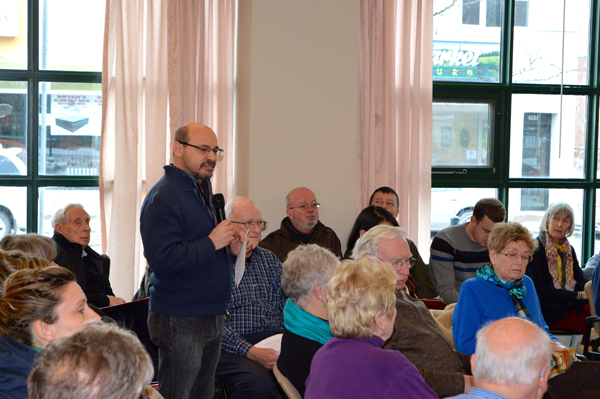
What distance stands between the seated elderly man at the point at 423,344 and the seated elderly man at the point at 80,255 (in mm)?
2023

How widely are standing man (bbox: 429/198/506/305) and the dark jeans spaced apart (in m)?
2.10

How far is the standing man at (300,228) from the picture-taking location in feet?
13.5

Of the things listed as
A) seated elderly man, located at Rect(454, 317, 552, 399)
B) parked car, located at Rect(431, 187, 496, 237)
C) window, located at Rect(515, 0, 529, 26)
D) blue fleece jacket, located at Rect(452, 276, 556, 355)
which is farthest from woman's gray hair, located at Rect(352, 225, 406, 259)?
window, located at Rect(515, 0, 529, 26)

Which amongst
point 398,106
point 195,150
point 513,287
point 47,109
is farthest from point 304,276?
point 47,109

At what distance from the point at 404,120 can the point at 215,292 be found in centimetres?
284

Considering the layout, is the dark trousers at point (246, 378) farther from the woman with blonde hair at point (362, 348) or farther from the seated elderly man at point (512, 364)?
the seated elderly man at point (512, 364)

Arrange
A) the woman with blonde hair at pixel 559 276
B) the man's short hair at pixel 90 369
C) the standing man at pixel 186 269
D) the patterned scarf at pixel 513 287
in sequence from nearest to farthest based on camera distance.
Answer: the man's short hair at pixel 90 369 → the standing man at pixel 186 269 → the patterned scarf at pixel 513 287 → the woman with blonde hair at pixel 559 276

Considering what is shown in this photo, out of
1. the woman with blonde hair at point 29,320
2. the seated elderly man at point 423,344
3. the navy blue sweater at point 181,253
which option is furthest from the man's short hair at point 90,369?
the seated elderly man at point 423,344

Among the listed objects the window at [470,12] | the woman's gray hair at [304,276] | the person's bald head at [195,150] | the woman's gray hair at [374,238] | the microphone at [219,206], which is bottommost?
the woman's gray hair at [304,276]

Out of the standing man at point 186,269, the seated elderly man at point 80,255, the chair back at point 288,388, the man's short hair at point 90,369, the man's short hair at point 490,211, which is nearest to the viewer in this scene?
the man's short hair at point 90,369

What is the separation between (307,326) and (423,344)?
1.80 ft

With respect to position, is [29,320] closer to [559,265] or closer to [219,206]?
[219,206]

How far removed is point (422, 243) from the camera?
487 cm

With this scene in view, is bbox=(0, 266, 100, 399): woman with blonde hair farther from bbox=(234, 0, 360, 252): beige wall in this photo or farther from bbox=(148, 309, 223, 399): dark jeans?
bbox=(234, 0, 360, 252): beige wall
